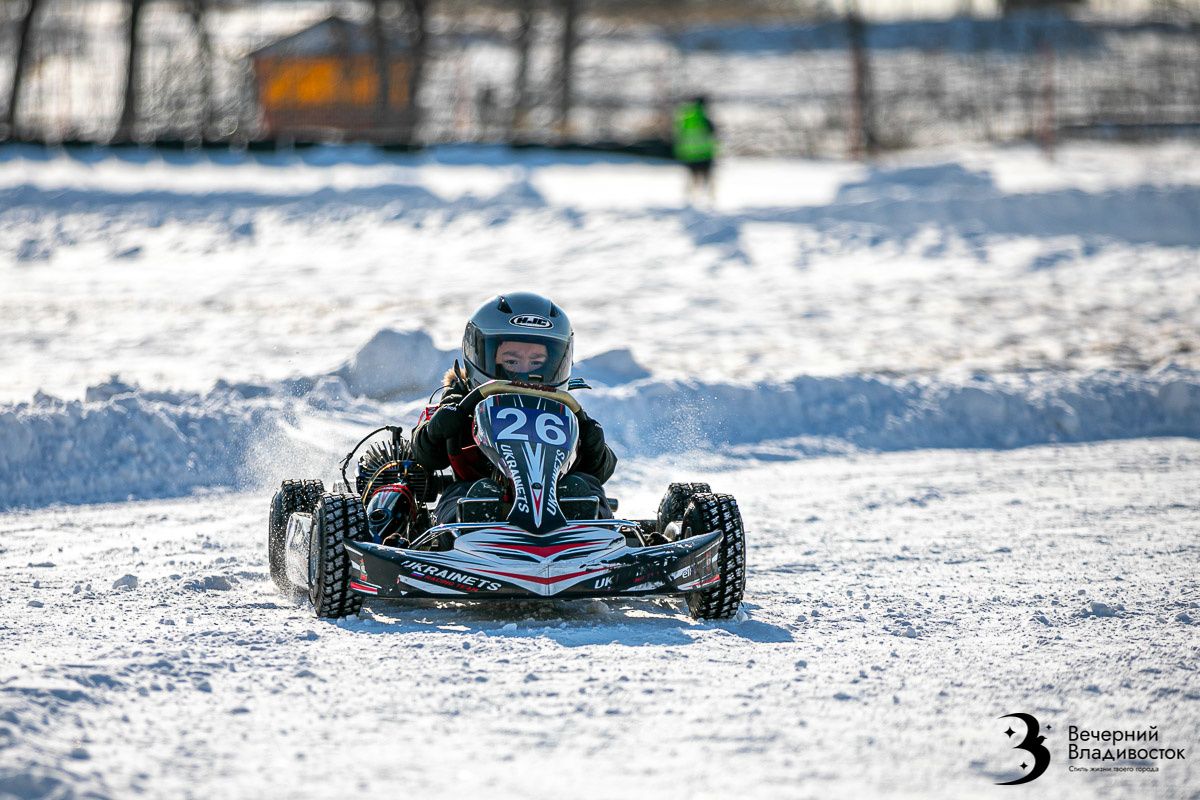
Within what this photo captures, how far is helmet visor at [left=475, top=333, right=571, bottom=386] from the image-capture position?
7969mm

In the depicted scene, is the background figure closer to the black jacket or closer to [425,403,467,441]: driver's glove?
the black jacket

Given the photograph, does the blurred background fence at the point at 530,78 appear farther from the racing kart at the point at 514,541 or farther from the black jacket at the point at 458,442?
the racing kart at the point at 514,541

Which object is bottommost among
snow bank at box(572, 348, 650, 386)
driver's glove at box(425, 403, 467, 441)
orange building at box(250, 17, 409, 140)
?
snow bank at box(572, 348, 650, 386)

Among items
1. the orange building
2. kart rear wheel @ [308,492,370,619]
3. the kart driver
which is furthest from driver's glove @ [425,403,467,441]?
the orange building

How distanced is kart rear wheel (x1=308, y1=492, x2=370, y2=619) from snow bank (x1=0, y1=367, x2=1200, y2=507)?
3.37 m

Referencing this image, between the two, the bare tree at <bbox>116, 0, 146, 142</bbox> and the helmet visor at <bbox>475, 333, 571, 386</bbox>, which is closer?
the helmet visor at <bbox>475, 333, 571, 386</bbox>

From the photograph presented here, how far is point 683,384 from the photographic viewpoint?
12.9m

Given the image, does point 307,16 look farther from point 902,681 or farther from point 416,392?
point 902,681

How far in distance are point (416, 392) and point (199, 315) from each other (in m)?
5.52

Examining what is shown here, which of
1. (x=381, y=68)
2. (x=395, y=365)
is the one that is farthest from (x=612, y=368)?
(x=381, y=68)

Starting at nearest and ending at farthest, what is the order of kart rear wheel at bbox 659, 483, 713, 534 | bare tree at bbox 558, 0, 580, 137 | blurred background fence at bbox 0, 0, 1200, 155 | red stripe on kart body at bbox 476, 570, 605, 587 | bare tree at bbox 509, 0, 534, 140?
red stripe on kart body at bbox 476, 570, 605, 587 → kart rear wheel at bbox 659, 483, 713, 534 → blurred background fence at bbox 0, 0, 1200, 155 → bare tree at bbox 509, 0, 534, 140 → bare tree at bbox 558, 0, 580, 137

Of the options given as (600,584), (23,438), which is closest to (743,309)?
(23,438)

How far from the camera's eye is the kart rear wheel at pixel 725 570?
7.12m

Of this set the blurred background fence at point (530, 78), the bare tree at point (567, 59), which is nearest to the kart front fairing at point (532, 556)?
the blurred background fence at point (530, 78)
